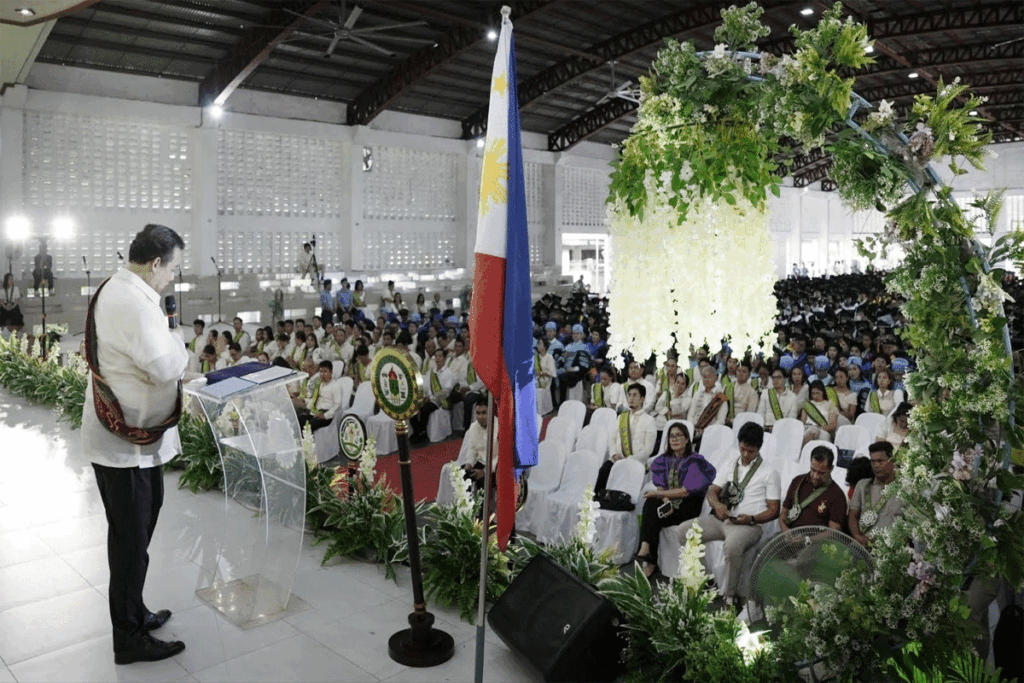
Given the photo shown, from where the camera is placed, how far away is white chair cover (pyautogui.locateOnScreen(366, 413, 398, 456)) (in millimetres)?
9383

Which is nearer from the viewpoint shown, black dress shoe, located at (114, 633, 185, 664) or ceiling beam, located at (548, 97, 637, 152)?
black dress shoe, located at (114, 633, 185, 664)

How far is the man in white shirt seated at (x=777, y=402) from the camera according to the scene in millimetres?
8750

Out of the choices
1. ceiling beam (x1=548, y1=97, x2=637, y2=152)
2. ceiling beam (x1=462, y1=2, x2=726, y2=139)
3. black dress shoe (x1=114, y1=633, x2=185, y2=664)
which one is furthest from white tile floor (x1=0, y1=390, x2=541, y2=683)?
ceiling beam (x1=548, y1=97, x2=637, y2=152)

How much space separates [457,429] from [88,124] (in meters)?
12.6

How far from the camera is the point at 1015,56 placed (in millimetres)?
20406

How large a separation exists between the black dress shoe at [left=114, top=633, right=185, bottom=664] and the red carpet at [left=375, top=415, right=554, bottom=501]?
360cm

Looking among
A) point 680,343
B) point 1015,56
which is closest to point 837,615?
point 680,343

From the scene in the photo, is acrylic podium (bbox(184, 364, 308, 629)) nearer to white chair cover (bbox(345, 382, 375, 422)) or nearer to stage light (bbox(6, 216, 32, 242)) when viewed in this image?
white chair cover (bbox(345, 382, 375, 422))

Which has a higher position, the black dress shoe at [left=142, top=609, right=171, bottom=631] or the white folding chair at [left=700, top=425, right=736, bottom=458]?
the white folding chair at [left=700, top=425, right=736, bottom=458]

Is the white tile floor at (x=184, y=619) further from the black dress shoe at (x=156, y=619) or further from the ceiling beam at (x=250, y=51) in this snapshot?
the ceiling beam at (x=250, y=51)

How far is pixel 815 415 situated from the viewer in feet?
26.6

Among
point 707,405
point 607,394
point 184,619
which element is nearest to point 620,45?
point 607,394

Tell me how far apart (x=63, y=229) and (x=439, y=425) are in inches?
463

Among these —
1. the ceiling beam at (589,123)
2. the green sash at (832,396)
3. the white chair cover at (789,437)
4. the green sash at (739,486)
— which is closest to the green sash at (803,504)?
the green sash at (739,486)
